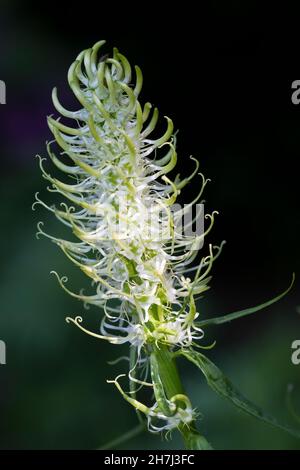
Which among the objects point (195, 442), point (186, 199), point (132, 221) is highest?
point (186, 199)

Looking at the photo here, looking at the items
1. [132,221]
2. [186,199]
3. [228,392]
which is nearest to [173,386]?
[228,392]

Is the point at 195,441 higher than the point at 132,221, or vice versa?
the point at 132,221

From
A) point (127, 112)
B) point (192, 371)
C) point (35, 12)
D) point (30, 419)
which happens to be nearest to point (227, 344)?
point (192, 371)

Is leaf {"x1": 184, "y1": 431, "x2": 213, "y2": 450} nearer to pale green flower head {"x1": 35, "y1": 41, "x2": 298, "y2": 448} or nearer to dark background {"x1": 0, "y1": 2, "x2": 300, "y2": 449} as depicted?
pale green flower head {"x1": 35, "y1": 41, "x2": 298, "y2": 448}

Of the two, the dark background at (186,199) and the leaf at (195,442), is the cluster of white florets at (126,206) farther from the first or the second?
the dark background at (186,199)

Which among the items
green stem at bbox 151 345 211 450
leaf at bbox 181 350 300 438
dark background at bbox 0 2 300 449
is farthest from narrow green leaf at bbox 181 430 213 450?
dark background at bbox 0 2 300 449

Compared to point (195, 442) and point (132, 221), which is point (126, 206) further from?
point (195, 442)
